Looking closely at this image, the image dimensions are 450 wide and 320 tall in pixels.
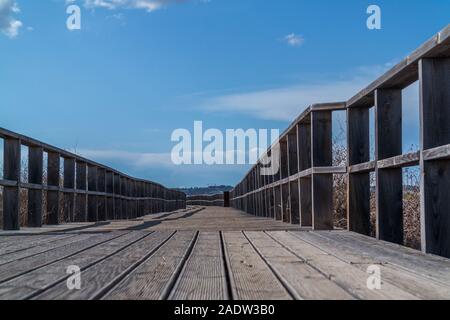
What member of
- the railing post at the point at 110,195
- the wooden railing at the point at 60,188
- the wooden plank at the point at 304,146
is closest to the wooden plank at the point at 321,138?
the wooden plank at the point at 304,146

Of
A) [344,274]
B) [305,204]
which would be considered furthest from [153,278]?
[305,204]

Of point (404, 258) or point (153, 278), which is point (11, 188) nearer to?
point (153, 278)

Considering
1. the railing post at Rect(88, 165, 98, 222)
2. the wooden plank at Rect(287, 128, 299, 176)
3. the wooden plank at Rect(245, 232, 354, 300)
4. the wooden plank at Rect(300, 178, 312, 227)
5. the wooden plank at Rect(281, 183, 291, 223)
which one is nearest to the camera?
the wooden plank at Rect(245, 232, 354, 300)

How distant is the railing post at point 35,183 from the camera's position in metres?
8.10

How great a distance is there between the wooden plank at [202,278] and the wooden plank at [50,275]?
→ 57 centimetres

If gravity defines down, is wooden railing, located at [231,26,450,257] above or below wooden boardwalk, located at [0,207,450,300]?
above

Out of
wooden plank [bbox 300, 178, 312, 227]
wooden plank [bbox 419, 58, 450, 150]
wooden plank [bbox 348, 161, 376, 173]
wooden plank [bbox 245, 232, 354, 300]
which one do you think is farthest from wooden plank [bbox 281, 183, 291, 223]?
wooden plank [bbox 419, 58, 450, 150]

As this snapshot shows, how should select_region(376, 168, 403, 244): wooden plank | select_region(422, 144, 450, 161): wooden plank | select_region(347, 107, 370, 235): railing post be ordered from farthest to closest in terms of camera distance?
select_region(347, 107, 370, 235): railing post, select_region(376, 168, 403, 244): wooden plank, select_region(422, 144, 450, 161): wooden plank

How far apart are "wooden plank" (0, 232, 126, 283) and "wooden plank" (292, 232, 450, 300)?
174 centimetres

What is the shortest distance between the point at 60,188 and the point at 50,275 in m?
6.12

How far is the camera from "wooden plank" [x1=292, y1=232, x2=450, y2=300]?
Answer: 259cm

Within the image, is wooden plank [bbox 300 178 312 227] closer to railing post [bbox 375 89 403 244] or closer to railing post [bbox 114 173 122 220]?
railing post [bbox 375 89 403 244]
